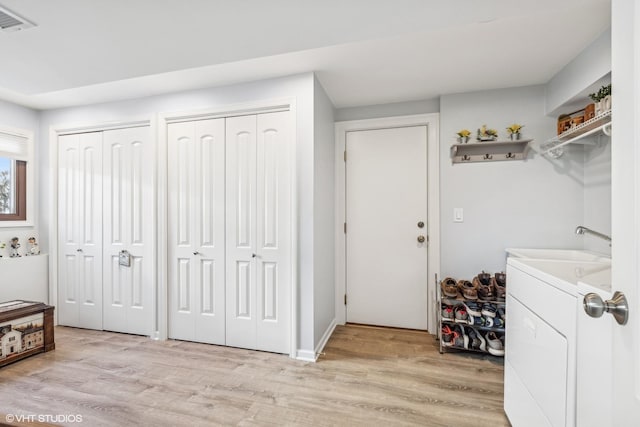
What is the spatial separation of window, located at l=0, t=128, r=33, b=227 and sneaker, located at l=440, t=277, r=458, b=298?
4233mm

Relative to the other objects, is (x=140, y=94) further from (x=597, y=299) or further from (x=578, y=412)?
(x=578, y=412)

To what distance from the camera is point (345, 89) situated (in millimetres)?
2689

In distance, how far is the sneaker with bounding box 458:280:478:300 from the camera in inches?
96.3

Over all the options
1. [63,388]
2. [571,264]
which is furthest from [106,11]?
[63,388]

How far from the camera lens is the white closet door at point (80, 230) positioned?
9.87 feet

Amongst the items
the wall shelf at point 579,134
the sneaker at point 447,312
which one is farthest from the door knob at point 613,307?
the sneaker at point 447,312

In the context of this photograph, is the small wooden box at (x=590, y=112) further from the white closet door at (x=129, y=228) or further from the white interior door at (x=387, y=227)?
the white closet door at (x=129, y=228)

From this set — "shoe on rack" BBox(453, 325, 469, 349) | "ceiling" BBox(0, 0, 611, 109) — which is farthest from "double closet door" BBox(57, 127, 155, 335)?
"shoe on rack" BBox(453, 325, 469, 349)

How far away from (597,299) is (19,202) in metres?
4.49

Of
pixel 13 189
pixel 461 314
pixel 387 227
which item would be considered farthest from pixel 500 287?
pixel 13 189

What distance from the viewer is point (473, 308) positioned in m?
2.42

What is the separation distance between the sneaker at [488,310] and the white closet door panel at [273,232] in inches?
62.7

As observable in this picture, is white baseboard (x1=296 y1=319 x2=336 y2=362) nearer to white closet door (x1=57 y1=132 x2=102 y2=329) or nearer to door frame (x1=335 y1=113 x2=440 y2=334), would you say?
door frame (x1=335 y1=113 x2=440 y2=334)

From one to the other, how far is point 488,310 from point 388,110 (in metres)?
2.07
